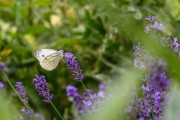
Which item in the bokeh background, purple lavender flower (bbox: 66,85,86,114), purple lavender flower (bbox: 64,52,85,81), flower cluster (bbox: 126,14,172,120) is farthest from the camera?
the bokeh background

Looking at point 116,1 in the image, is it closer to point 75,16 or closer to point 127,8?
point 127,8

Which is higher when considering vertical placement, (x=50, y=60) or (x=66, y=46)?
(x=66, y=46)

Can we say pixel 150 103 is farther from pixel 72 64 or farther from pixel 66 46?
pixel 66 46

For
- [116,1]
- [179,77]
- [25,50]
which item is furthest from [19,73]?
[179,77]

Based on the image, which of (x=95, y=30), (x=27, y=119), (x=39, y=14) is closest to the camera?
(x=27, y=119)

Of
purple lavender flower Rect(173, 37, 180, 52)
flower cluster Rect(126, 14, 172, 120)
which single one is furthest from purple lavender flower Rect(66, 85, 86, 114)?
purple lavender flower Rect(173, 37, 180, 52)

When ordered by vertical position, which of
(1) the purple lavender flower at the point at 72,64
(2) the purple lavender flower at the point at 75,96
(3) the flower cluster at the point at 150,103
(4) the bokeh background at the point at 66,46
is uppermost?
(4) the bokeh background at the point at 66,46

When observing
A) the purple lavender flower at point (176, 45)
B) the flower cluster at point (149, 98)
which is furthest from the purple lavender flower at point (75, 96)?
the purple lavender flower at point (176, 45)

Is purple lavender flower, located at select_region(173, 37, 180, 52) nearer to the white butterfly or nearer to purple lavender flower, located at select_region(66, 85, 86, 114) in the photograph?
the white butterfly

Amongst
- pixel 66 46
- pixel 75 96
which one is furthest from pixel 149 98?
pixel 66 46

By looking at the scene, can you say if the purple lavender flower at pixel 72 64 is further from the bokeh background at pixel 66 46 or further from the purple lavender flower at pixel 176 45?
the bokeh background at pixel 66 46

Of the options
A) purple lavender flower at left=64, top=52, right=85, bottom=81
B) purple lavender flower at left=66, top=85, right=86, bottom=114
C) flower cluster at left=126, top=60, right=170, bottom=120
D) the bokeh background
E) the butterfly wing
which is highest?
the bokeh background
